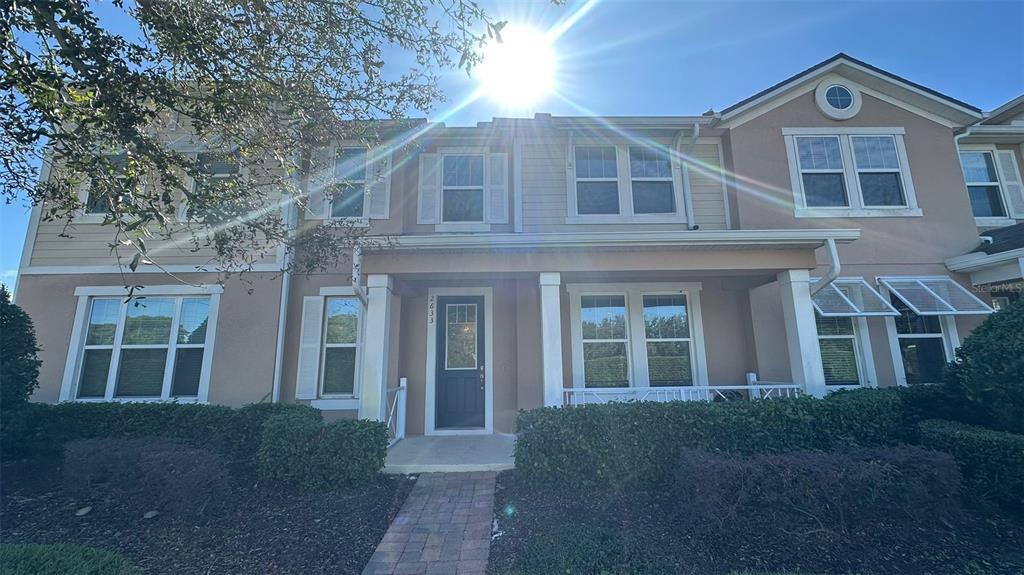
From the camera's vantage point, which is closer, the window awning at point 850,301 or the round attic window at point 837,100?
the window awning at point 850,301

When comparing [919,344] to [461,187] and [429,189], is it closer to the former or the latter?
[461,187]

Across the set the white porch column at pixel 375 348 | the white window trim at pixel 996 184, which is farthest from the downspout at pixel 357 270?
the white window trim at pixel 996 184

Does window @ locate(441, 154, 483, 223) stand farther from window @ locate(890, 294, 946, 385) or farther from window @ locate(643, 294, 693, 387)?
window @ locate(890, 294, 946, 385)

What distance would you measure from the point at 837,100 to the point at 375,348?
9622 millimetres

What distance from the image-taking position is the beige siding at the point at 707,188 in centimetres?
782

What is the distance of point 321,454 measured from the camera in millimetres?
4836

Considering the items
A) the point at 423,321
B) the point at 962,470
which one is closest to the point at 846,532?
the point at 962,470

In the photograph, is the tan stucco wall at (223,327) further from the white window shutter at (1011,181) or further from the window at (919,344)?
the white window shutter at (1011,181)

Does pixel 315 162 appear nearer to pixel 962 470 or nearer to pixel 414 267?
pixel 414 267

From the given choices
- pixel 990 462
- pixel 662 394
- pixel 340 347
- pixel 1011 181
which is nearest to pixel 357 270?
pixel 340 347

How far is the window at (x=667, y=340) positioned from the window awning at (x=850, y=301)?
2180 mm

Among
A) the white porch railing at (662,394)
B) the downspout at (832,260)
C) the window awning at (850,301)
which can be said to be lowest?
the white porch railing at (662,394)

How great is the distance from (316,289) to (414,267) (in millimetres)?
2557

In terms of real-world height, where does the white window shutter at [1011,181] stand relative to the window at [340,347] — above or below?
above
